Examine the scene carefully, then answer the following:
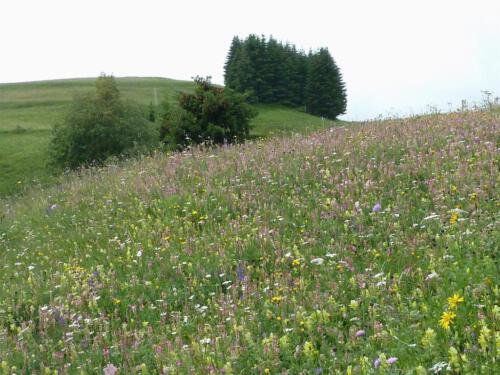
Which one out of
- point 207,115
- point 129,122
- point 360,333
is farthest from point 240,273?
point 129,122

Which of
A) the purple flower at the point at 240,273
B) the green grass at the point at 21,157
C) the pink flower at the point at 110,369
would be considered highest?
the purple flower at the point at 240,273

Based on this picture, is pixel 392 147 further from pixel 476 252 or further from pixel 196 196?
pixel 476 252

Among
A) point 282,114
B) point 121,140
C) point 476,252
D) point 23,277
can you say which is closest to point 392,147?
point 476,252

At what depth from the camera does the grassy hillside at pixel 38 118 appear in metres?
45.0

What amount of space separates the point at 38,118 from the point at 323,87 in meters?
45.0

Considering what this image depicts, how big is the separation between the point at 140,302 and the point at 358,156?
497cm

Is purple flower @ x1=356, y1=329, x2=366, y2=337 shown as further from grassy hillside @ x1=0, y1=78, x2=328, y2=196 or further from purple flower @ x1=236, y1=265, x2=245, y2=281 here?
grassy hillside @ x1=0, y1=78, x2=328, y2=196

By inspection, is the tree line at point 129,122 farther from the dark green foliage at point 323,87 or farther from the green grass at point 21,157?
the dark green foliage at point 323,87

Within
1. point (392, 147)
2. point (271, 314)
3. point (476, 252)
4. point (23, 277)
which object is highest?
point (392, 147)

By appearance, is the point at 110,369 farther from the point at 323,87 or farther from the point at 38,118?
the point at 323,87

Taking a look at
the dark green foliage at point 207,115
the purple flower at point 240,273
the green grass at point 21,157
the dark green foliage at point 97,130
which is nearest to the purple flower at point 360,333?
the purple flower at point 240,273

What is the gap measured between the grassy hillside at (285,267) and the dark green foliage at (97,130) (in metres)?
21.2

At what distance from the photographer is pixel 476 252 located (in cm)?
507

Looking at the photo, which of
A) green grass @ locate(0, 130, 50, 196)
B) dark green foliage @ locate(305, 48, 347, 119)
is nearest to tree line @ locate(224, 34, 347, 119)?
dark green foliage @ locate(305, 48, 347, 119)
